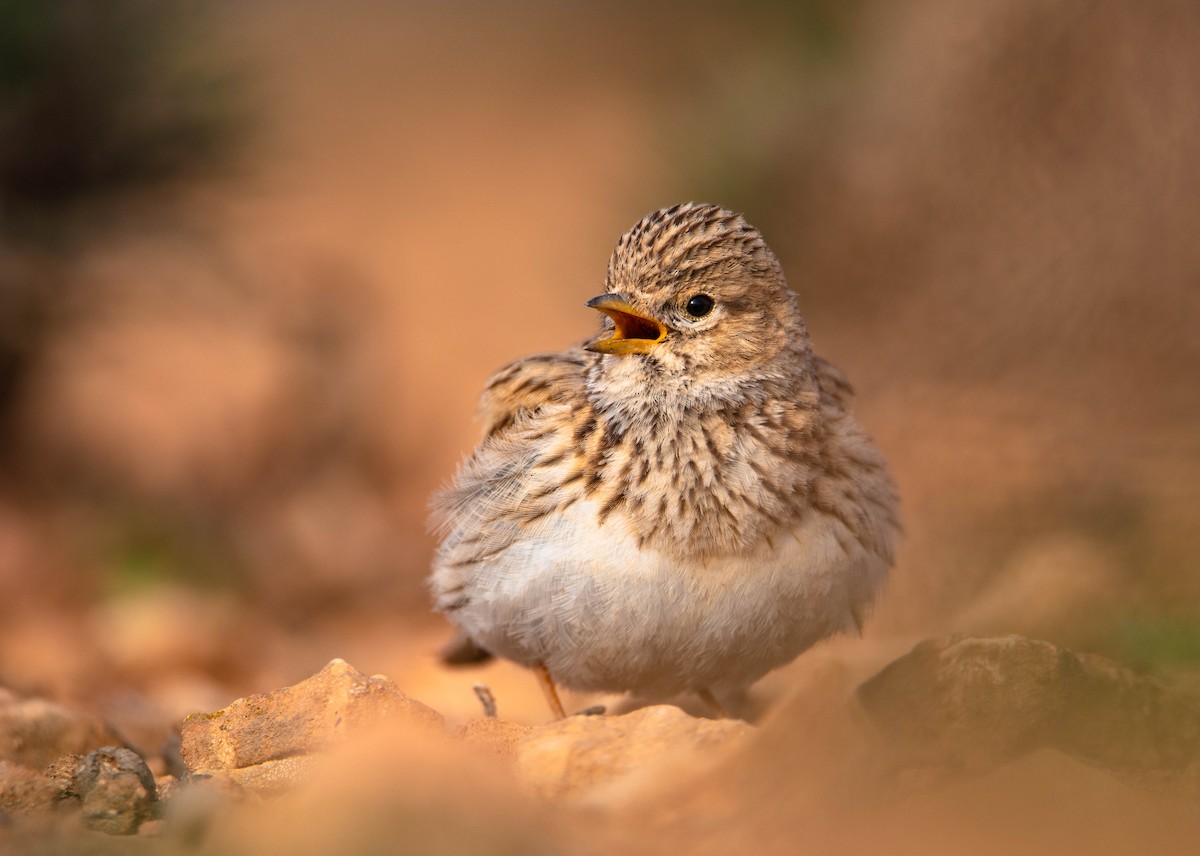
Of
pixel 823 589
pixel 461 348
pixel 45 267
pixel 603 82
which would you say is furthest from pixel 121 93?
pixel 603 82

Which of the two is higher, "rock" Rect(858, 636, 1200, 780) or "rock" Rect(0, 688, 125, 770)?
"rock" Rect(0, 688, 125, 770)

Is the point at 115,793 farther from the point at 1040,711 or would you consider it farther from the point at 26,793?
the point at 1040,711

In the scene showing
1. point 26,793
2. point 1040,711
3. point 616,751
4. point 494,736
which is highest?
point 26,793

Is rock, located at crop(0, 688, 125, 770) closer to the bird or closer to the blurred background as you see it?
the blurred background

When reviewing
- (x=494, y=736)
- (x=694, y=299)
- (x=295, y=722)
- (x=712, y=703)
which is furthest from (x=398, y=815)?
(x=712, y=703)

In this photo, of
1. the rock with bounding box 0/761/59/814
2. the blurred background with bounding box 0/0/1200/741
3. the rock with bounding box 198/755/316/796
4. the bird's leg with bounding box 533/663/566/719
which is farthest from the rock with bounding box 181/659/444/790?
the blurred background with bounding box 0/0/1200/741

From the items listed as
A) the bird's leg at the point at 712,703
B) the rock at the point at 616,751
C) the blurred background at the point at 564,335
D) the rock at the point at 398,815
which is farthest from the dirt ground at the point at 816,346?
the rock at the point at 398,815
